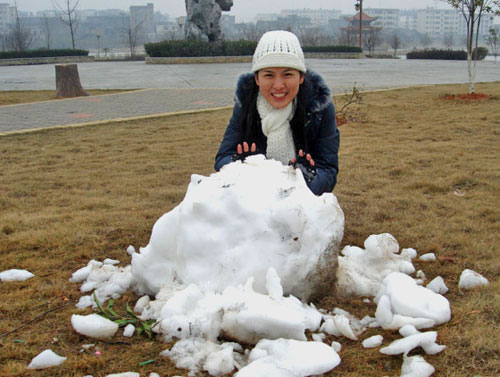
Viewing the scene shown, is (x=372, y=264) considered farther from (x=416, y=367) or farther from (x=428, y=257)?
(x=416, y=367)

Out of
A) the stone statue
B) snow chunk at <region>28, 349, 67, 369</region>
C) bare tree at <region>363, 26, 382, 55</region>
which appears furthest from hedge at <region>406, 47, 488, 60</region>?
snow chunk at <region>28, 349, 67, 369</region>

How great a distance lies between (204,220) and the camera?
2088 mm

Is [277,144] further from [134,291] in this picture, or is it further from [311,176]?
[134,291]

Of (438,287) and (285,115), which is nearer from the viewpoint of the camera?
(438,287)

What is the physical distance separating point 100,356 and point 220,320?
44 cm

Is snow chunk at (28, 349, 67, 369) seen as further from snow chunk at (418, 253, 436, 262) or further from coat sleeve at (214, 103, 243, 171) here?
snow chunk at (418, 253, 436, 262)

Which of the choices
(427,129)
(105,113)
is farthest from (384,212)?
(105,113)

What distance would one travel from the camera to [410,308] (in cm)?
196

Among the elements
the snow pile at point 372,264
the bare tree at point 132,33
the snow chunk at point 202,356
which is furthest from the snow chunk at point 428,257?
the bare tree at point 132,33

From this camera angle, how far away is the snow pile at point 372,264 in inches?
90.8

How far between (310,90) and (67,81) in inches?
388

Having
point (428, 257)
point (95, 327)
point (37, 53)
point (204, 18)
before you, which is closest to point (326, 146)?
point (428, 257)

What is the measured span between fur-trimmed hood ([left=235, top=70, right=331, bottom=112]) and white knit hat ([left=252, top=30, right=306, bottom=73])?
0.18 m

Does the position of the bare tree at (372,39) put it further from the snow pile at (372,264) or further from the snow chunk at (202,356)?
the snow chunk at (202,356)
